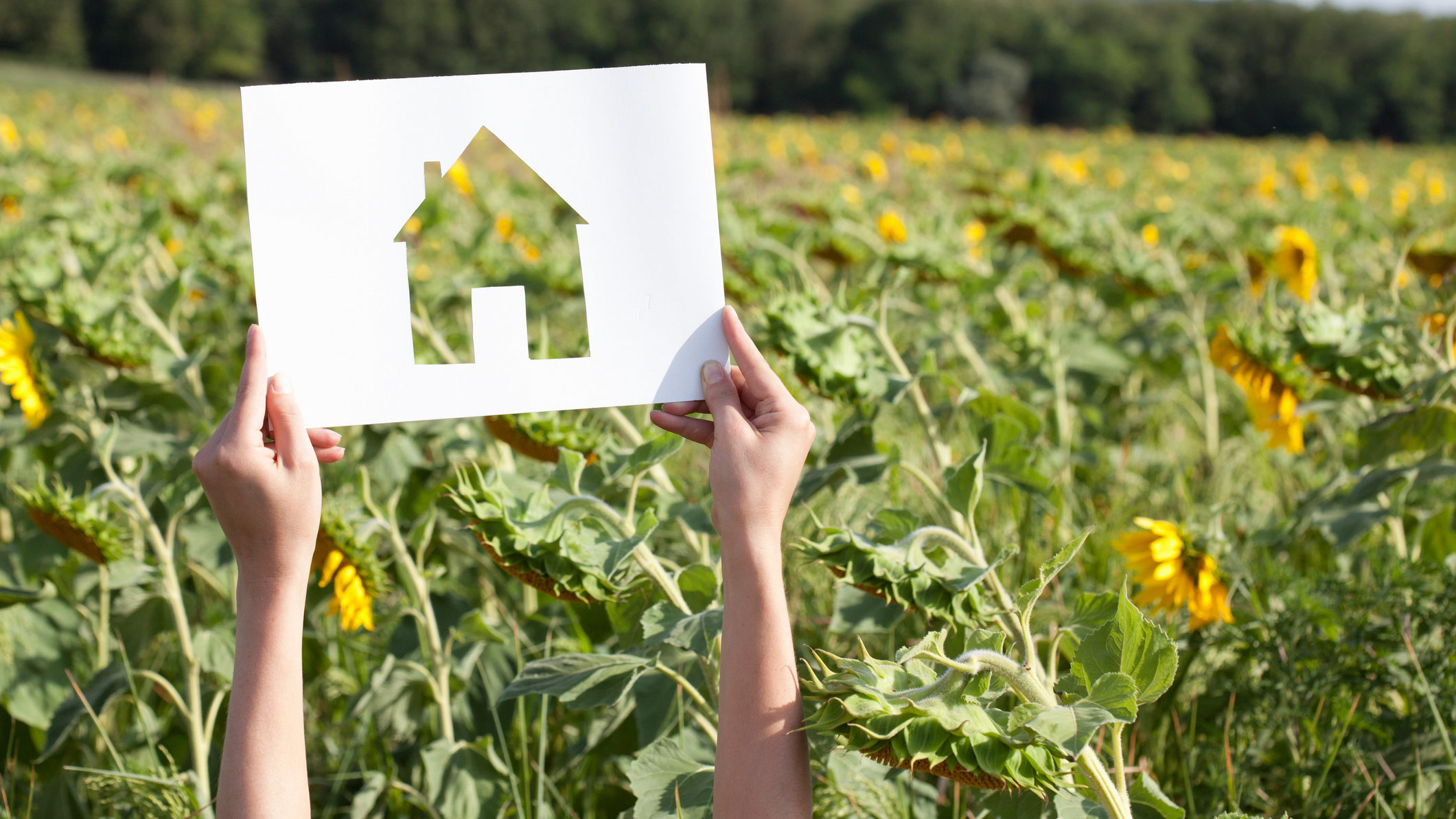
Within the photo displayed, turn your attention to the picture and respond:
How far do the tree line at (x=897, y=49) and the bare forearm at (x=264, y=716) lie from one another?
22031 mm

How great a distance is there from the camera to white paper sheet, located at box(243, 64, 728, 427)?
877mm

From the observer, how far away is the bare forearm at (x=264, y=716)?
30.2 inches

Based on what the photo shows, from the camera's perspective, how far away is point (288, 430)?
795mm

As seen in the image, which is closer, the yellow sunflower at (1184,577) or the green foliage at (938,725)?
the green foliage at (938,725)

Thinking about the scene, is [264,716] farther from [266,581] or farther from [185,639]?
[185,639]

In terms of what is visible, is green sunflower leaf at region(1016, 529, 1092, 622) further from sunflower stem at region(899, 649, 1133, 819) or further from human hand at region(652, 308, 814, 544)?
human hand at region(652, 308, 814, 544)

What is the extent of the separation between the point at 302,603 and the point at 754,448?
37 centimetres

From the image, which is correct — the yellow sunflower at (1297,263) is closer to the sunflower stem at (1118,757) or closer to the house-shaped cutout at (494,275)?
the house-shaped cutout at (494,275)

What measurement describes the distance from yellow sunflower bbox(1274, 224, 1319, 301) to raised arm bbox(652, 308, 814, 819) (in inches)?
77.3

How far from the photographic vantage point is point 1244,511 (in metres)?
1.94

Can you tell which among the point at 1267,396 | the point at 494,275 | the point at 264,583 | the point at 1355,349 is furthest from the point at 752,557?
the point at 494,275

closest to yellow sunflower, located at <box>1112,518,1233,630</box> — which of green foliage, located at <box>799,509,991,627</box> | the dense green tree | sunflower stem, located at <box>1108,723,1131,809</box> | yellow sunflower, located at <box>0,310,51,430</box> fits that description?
green foliage, located at <box>799,509,991,627</box>

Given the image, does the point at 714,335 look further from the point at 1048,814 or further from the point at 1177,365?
the point at 1177,365

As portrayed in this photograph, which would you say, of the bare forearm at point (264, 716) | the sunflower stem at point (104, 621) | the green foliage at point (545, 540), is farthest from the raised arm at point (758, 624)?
the sunflower stem at point (104, 621)
